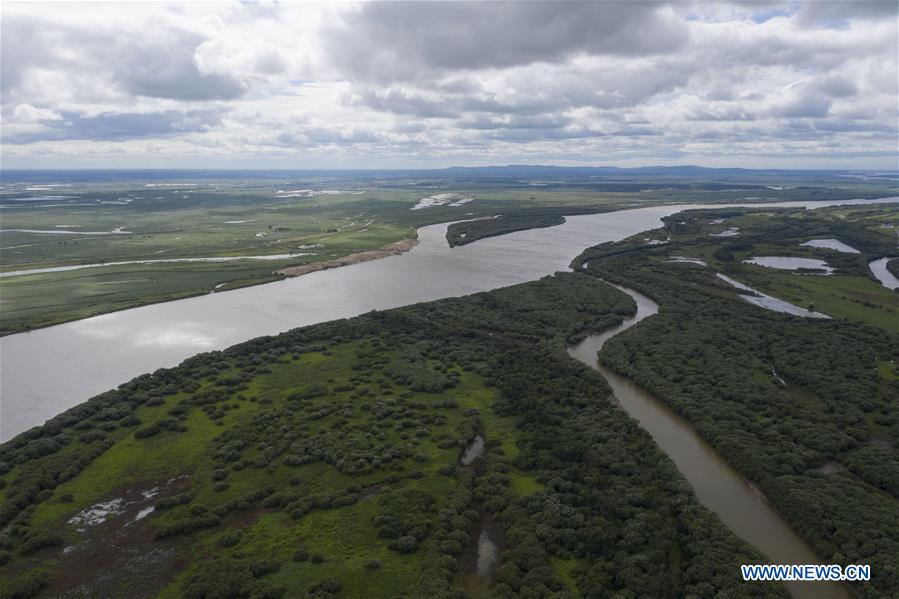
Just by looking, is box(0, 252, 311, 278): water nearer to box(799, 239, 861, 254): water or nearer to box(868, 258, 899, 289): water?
box(868, 258, 899, 289): water

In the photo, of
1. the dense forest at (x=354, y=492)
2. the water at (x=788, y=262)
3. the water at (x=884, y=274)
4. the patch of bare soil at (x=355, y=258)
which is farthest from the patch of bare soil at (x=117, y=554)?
the water at (x=788, y=262)

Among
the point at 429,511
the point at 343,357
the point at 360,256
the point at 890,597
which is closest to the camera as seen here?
the point at 890,597

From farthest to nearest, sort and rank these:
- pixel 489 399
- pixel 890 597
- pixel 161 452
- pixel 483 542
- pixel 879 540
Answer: pixel 489 399, pixel 161 452, pixel 483 542, pixel 879 540, pixel 890 597

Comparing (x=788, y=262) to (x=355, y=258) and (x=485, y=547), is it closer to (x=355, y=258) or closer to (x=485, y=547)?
(x=355, y=258)

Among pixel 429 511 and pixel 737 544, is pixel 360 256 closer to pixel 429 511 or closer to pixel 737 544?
pixel 429 511

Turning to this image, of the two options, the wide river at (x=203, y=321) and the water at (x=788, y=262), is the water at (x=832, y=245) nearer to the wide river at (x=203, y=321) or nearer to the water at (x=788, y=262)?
the water at (x=788, y=262)

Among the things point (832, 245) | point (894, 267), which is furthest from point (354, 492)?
point (832, 245)

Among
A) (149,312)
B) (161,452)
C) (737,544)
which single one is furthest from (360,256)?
(737,544)
